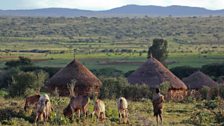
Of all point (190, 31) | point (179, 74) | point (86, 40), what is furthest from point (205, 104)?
point (190, 31)

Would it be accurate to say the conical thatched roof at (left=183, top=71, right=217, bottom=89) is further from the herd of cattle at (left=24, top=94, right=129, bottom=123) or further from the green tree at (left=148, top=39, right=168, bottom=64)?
the herd of cattle at (left=24, top=94, right=129, bottom=123)

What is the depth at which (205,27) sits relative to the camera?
553 feet

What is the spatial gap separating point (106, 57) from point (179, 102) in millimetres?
58366

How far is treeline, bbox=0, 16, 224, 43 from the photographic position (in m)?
149

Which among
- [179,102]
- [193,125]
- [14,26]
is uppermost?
[193,125]

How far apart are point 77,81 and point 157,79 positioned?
6.65 meters

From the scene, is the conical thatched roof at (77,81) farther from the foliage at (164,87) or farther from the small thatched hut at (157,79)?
the small thatched hut at (157,79)

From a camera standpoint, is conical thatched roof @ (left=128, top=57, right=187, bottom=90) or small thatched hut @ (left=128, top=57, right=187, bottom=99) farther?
conical thatched roof @ (left=128, top=57, right=187, bottom=90)

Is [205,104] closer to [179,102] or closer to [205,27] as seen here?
[179,102]

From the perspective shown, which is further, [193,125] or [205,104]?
[205,104]

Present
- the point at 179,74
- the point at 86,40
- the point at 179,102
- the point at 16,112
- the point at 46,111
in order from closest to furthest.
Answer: the point at 46,111
the point at 16,112
the point at 179,102
the point at 179,74
the point at 86,40

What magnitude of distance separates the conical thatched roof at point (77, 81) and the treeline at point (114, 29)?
3954 inches

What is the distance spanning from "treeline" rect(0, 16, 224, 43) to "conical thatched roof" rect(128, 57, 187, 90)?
94.8m

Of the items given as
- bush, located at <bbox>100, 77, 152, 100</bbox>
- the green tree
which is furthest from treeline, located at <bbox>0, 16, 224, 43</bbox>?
bush, located at <bbox>100, 77, 152, 100</bbox>
